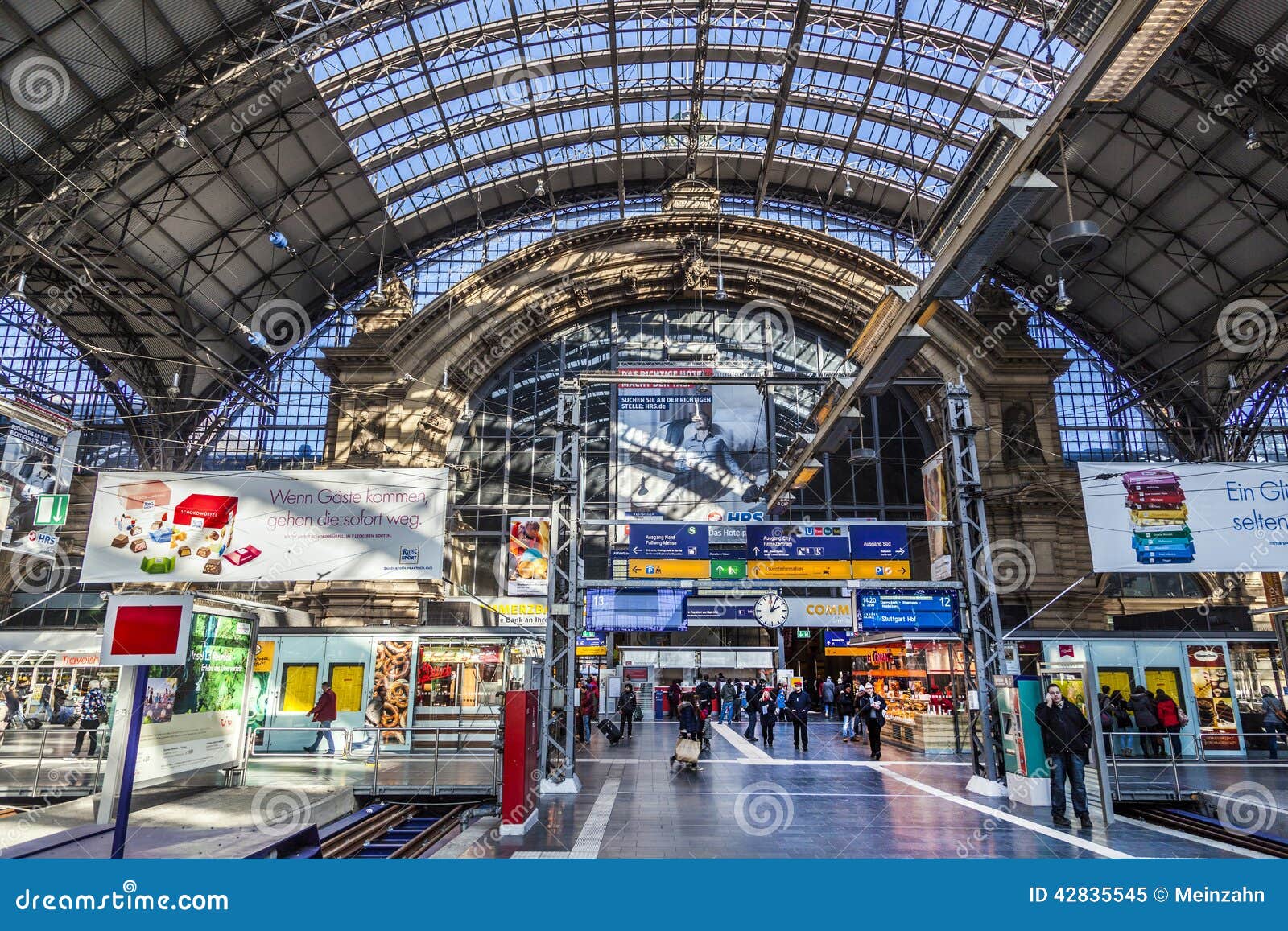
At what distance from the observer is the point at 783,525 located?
59.6ft

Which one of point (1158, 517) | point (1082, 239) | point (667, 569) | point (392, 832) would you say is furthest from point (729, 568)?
point (1082, 239)

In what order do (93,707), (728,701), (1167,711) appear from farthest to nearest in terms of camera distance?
(728,701) < (93,707) < (1167,711)

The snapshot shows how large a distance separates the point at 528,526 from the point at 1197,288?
28.7m

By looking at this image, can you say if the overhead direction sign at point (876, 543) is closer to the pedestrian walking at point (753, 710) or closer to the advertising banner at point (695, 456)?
the pedestrian walking at point (753, 710)

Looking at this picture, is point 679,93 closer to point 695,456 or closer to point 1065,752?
point 695,456

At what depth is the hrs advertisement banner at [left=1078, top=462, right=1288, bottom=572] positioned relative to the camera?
18.0m

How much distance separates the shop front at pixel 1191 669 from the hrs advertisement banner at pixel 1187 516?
288 cm

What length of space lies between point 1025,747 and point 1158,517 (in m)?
9.36

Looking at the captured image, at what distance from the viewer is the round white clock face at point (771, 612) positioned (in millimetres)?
21453

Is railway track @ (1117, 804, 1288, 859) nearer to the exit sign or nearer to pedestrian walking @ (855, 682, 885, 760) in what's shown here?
pedestrian walking @ (855, 682, 885, 760)

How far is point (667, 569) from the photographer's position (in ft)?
60.6

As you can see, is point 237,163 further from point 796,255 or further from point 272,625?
point 796,255

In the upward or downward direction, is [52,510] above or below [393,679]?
above

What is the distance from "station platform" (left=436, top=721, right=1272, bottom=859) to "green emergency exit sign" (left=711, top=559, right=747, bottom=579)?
4.32m
